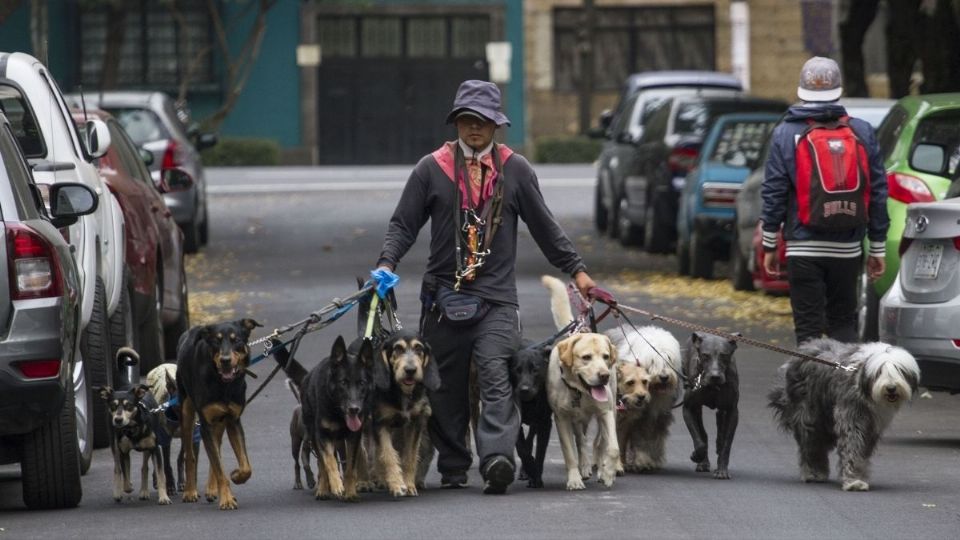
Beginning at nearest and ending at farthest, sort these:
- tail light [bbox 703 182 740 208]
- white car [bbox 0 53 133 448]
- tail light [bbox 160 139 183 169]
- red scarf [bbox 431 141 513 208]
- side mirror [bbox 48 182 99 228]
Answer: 1. red scarf [bbox 431 141 513 208]
2. side mirror [bbox 48 182 99 228]
3. white car [bbox 0 53 133 448]
4. tail light [bbox 703 182 740 208]
5. tail light [bbox 160 139 183 169]

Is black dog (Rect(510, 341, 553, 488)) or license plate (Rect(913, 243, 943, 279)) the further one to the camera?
license plate (Rect(913, 243, 943, 279))

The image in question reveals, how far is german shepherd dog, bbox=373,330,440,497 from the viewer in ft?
31.7

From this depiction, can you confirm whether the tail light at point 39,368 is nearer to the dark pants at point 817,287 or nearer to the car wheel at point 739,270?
the dark pants at point 817,287

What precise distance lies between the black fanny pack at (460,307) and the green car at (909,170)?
209 inches

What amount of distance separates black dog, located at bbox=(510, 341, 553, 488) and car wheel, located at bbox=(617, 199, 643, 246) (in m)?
Answer: 16.5

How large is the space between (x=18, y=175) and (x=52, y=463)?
130 cm

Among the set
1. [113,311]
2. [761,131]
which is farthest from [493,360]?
[761,131]

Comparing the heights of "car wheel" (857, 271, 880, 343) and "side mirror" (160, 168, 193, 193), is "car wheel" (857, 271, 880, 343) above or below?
below

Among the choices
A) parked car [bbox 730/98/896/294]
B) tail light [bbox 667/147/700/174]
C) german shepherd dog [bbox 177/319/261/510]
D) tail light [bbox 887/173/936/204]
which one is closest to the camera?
german shepherd dog [bbox 177/319/261/510]

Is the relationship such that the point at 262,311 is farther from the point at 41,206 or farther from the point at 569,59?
the point at 569,59

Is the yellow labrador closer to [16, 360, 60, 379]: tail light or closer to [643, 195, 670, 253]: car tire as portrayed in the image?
[16, 360, 60, 379]: tail light

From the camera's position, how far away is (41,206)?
407 inches

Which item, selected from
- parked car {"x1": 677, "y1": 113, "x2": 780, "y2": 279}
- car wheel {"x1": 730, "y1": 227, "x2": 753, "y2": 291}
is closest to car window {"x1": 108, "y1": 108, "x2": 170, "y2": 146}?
parked car {"x1": 677, "y1": 113, "x2": 780, "y2": 279}

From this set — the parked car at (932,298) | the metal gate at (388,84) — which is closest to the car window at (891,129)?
the parked car at (932,298)
